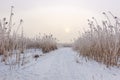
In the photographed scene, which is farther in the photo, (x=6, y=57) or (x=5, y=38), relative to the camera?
(x=5, y=38)

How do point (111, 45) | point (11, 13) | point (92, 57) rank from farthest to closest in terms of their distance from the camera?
point (92, 57)
point (111, 45)
point (11, 13)

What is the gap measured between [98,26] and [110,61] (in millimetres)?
2405

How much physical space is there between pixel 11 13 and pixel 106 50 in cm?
400

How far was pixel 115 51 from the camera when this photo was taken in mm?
8828

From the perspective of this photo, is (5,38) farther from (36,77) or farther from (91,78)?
(91,78)

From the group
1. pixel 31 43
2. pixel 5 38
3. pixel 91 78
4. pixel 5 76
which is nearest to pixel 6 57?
pixel 5 38

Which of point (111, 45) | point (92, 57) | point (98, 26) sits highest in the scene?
point (98, 26)

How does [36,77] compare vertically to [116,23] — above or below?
below

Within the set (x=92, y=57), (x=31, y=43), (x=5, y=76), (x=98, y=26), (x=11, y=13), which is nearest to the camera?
(x=5, y=76)

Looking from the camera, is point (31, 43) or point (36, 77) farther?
point (31, 43)

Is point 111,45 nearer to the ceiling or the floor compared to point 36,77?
nearer to the ceiling

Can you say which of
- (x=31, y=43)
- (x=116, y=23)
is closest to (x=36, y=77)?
(x=116, y=23)

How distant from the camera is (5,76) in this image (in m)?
5.92

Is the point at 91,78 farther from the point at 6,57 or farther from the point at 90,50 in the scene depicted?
the point at 90,50
